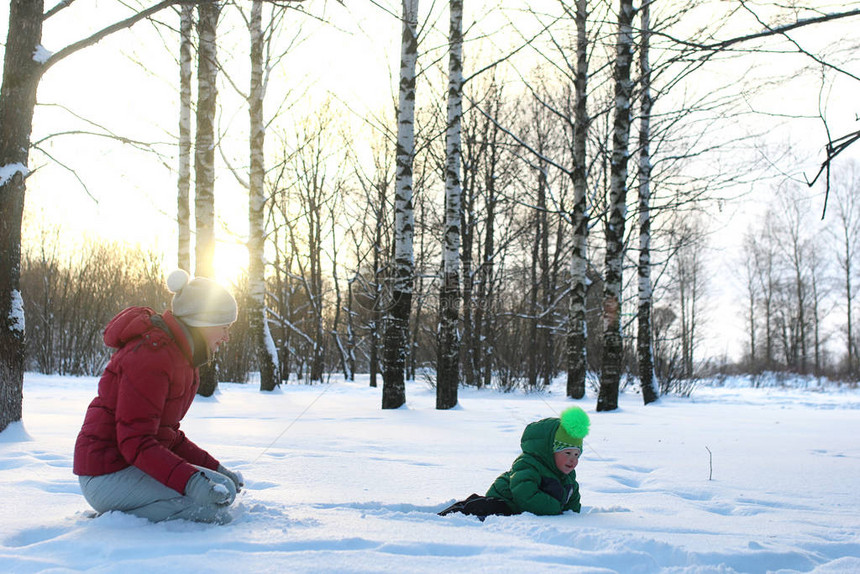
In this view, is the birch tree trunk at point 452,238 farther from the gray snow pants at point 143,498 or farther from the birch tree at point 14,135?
the gray snow pants at point 143,498

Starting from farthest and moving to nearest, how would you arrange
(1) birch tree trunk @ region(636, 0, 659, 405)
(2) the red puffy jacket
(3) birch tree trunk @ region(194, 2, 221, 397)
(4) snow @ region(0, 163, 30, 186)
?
(1) birch tree trunk @ region(636, 0, 659, 405) < (3) birch tree trunk @ region(194, 2, 221, 397) < (4) snow @ region(0, 163, 30, 186) < (2) the red puffy jacket

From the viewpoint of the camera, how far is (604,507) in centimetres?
335

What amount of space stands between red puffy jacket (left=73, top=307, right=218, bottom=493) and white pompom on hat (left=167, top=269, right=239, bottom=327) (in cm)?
7

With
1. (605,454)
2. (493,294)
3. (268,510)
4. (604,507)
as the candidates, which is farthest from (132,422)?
(493,294)

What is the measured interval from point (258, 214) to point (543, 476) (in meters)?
10.0

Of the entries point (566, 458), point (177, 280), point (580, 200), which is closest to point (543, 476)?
point (566, 458)

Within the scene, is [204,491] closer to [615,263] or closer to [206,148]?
[206,148]

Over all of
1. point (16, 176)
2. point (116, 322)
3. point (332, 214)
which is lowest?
point (116, 322)

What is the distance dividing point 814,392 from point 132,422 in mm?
Result: 21038

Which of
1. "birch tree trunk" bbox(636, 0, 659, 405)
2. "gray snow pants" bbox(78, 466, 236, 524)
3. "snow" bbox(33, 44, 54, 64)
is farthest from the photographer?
"birch tree trunk" bbox(636, 0, 659, 405)

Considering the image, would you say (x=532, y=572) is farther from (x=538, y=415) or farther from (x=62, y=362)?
(x=62, y=362)

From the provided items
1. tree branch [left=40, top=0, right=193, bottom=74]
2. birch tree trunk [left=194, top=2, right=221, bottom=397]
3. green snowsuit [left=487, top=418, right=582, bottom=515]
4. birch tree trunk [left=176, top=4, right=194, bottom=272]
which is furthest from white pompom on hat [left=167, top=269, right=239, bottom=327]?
birch tree trunk [left=176, top=4, right=194, bottom=272]

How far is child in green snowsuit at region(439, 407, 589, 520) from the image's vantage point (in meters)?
3.04

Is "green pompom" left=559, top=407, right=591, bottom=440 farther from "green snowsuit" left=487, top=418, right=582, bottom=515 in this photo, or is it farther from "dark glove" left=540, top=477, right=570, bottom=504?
"dark glove" left=540, top=477, right=570, bottom=504
